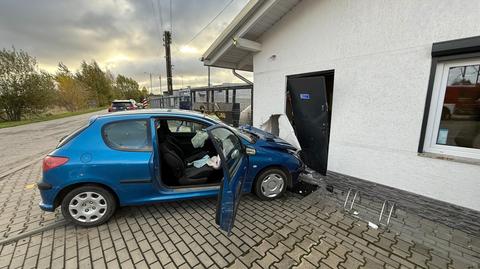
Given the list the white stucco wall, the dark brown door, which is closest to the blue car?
the dark brown door

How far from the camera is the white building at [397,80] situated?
101 inches

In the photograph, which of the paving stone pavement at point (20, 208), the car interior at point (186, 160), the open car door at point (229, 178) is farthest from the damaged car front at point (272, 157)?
the paving stone pavement at point (20, 208)

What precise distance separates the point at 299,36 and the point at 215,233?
13.7 ft

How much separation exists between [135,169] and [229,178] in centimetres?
134

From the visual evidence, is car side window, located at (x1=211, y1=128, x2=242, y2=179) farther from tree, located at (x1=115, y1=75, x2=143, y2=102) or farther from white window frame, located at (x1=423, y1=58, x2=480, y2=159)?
tree, located at (x1=115, y1=75, x2=143, y2=102)

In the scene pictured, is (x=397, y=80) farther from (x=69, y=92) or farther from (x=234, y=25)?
(x=69, y=92)

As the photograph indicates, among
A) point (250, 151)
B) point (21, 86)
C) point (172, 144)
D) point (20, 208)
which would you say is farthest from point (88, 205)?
point (21, 86)

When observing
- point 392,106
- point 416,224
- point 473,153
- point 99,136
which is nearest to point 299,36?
point 392,106

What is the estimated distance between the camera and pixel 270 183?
3.32 m

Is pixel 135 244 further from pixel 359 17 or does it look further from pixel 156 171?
pixel 359 17

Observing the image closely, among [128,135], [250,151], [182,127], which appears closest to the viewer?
[128,135]

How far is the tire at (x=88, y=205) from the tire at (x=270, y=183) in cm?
211

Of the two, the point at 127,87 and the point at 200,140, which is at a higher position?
the point at 127,87

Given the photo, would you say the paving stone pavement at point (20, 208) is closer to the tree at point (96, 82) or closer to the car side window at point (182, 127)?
the car side window at point (182, 127)
